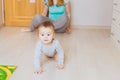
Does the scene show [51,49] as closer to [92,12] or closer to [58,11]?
[58,11]

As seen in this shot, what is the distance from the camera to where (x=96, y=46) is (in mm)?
2102

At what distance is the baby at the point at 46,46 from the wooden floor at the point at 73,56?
2.0 inches

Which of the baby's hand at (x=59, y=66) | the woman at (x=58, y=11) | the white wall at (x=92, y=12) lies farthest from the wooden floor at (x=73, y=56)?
the white wall at (x=92, y=12)

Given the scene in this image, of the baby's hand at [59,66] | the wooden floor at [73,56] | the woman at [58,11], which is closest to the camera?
the wooden floor at [73,56]

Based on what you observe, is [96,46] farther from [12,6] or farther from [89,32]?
[12,6]

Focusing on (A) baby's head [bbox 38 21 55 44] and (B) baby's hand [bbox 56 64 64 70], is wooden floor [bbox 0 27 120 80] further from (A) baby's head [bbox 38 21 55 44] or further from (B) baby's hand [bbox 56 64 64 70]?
(A) baby's head [bbox 38 21 55 44]

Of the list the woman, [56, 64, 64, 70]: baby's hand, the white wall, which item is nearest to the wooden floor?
[56, 64, 64, 70]: baby's hand

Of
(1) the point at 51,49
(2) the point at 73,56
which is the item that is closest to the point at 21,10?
(2) the point at 73,56

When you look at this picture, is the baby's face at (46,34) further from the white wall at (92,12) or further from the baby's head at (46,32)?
the white wall at (92,12)

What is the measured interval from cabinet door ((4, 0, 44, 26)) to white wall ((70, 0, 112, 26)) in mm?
473

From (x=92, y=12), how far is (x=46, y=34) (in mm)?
1585

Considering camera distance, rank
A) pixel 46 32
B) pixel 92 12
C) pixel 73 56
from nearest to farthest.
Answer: pixel 46 32 → pixel 73 56 → pixel 92 12

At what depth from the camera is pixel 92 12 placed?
2.96 m

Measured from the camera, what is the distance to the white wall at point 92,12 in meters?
2.93
